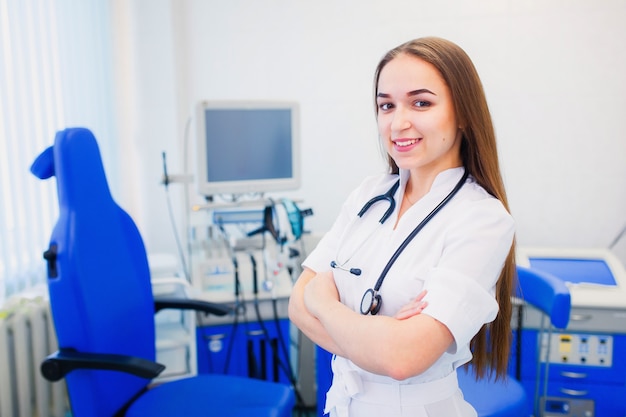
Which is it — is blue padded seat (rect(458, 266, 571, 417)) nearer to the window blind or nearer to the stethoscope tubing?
the stethoscope tubing

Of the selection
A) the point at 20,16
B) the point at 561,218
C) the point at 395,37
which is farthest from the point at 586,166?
the point at 20,16

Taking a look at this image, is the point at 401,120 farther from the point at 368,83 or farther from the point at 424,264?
the point at 368,83

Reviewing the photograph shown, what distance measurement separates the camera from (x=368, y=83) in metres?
2.60

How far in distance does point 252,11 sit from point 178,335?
1.63 m

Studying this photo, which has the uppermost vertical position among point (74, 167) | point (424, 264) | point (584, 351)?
point (74, 167)

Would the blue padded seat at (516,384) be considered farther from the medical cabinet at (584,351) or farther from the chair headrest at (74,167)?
the chair headrest at (74,167)

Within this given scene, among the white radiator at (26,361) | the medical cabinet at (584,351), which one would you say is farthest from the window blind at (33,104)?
the medical cabinet at (584,351)

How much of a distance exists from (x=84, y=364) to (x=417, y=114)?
1037 millimetres

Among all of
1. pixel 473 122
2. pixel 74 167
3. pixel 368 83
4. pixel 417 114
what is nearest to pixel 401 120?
pixel 417 114

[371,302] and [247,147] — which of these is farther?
[247,147]

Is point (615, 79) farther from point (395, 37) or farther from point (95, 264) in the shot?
point (95, 264)

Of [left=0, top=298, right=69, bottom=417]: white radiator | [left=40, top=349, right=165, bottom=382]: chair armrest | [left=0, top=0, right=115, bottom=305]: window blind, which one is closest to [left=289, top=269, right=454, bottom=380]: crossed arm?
[left=40, top=349, right=165, bottom=382]: chair armrest

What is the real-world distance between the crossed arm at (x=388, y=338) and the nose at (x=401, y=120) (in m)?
0.31

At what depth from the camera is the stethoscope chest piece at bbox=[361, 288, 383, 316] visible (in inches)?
38.3
